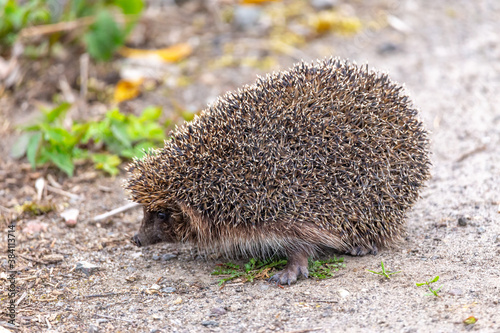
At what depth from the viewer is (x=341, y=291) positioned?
5605 millimetres

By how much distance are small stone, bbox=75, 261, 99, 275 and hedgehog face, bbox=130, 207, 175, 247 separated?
20.9 inches

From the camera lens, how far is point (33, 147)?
8.12 metres

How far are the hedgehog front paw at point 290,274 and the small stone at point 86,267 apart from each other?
6.37 ft

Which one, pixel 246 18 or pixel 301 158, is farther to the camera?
pixel 246 18

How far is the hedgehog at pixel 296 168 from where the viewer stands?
5848 millimetres

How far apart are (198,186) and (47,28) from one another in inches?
252

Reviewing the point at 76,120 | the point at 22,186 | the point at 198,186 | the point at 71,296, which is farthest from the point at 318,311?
the point at 76,120

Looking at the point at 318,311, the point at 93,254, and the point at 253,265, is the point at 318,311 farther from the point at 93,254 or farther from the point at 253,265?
the point at 93,254

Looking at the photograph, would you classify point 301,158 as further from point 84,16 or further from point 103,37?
point 84,16

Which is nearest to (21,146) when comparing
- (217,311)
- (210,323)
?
(217,311)

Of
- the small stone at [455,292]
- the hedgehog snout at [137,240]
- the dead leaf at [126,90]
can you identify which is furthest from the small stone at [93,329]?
the dead leaf at [126,90]

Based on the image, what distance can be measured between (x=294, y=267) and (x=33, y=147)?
4233mm

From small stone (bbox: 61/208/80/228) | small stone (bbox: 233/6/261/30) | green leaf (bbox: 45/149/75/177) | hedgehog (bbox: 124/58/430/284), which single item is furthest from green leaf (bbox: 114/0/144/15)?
hedgehog (bbox: 124/58/430/284)

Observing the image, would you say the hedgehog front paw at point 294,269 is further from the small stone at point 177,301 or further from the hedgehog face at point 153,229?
the hedgehog face at point 153,229
